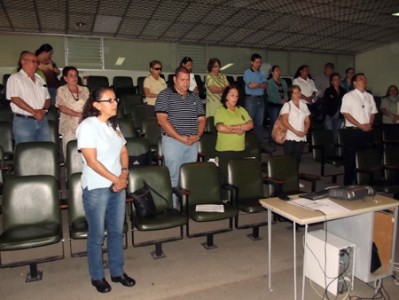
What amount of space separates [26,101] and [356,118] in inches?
160

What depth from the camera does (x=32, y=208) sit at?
294 centimetres

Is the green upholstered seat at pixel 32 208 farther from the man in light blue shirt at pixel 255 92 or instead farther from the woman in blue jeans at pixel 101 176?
the man in light blue shirt at pixel 255 92

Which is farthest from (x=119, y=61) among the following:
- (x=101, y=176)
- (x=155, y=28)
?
(x=101, y=176)

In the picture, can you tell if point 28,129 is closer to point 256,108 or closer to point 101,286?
point 101,286

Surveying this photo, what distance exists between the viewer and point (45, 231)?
2.73m

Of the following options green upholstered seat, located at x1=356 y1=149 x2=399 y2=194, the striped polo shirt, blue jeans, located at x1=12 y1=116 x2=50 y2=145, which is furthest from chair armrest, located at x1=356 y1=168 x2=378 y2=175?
blue jeans, located at x1=12 y1=116 x2=50 y2=145

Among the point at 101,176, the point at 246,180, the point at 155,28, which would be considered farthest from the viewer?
the point at 155,28

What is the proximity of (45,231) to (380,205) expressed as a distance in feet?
8.32

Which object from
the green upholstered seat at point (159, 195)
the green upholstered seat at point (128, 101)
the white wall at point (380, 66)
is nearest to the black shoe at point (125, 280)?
the green upholstered seat at point (159, 195)

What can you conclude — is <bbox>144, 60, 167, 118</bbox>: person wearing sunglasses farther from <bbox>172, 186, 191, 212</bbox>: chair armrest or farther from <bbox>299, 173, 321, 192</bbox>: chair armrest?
<bbox>299, 173, 321, 192</bbox>: chair armrest

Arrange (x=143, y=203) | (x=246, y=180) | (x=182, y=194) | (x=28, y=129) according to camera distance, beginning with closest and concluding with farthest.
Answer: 1. (x=143, y=203)
2. (x=182, y=194)
3. (x=246, y=180)
4. (x=28, y=129)

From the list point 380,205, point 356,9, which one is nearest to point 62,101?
point 380,205

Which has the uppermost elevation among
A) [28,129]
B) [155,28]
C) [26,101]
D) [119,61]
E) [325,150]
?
[155,28]

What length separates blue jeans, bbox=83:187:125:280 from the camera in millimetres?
2508
